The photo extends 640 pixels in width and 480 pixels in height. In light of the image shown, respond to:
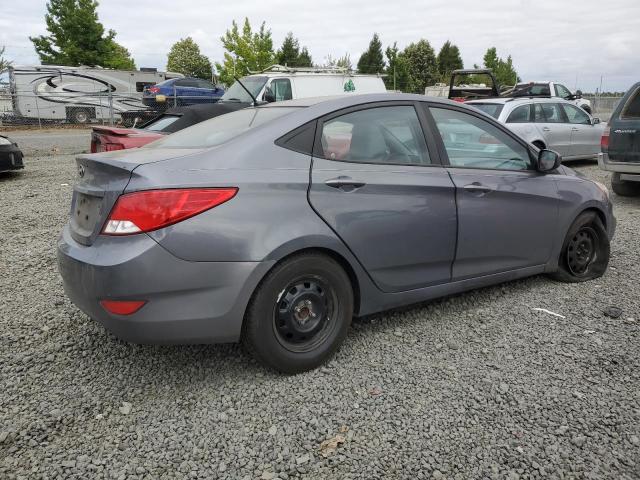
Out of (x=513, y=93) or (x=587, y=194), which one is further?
(x=513, y=93)

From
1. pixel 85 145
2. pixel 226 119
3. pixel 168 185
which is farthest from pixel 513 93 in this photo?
pixel 168 185

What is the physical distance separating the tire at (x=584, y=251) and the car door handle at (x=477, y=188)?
1133 mm

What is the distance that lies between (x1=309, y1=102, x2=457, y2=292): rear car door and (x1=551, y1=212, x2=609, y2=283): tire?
4.82 ft

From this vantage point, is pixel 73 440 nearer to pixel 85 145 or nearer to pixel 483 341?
pixel 483 341

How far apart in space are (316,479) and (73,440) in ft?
3.79

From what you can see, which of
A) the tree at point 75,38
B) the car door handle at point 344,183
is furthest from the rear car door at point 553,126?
the tree at point 75,38

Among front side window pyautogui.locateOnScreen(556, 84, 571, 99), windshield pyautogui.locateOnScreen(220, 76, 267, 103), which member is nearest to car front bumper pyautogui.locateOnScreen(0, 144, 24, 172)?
windshield pyautogui.locateOnScreen(220, 76, 267, 103)

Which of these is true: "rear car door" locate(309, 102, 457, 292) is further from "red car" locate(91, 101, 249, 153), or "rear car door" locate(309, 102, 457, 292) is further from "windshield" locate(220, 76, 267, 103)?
"windshield" locate(220, 76, 267, 103)

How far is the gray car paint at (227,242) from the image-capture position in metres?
2.56

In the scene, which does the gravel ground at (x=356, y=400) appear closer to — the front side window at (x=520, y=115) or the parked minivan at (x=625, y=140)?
the parked minivan at (x=625, y=140)

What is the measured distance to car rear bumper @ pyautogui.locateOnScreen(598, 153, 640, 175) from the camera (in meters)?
7.68

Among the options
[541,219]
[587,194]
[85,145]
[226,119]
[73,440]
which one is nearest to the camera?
[73,440]

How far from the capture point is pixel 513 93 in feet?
57.0

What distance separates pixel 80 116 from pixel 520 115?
21.5 metres
